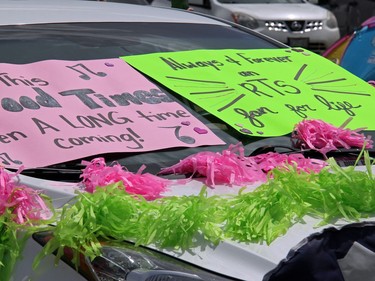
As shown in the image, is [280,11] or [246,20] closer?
[246,20]

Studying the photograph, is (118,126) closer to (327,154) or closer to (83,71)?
(83,71)

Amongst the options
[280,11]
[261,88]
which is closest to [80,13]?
[261,88]

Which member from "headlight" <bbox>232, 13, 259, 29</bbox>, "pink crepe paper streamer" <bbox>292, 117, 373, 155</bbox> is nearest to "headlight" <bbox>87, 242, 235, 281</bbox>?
"pink crepe paper streamer" <bbox>292, 117, 373, 155</bbox>

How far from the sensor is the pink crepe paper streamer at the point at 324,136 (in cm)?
347

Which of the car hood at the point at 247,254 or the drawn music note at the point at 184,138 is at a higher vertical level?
the car hood at the point at 247,254

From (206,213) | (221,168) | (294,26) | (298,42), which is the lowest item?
(298,42)

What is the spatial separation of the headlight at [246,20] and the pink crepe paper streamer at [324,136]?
1042cm

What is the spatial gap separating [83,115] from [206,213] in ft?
2.93

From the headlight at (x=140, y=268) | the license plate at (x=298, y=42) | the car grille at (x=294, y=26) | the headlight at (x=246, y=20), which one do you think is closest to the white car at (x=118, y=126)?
the headlight at (x=140, y=268)

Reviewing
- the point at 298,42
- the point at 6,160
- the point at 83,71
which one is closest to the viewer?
the point at 6,160

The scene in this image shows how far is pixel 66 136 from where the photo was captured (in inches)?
123

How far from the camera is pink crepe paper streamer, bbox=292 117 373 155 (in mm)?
3475

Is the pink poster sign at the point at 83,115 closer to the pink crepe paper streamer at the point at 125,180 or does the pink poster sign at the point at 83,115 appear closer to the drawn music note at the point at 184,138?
the drawn music note at the point at 184,138

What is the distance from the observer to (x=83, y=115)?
3281 millimetres
